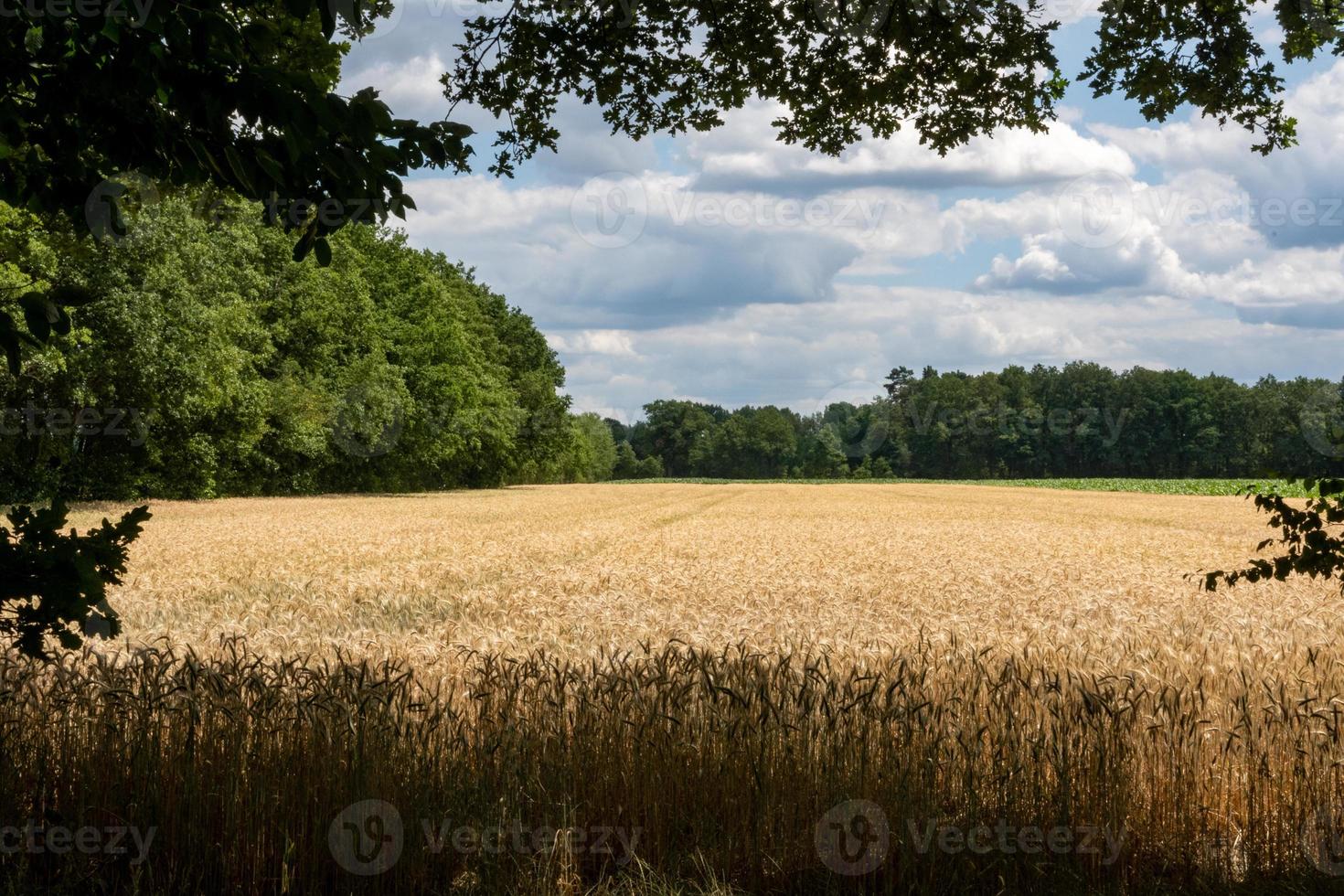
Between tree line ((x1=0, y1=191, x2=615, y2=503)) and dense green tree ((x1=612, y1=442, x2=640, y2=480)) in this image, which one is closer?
tree line ((x1=0, y1=191, x2=615, y2=503))

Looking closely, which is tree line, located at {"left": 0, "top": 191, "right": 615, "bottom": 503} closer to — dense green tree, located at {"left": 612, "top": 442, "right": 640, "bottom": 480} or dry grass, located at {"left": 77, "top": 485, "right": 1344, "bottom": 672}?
dry grass, located at {"left": 77, "top": 485, "right": 1344, "bottom": 672}

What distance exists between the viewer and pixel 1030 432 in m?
159

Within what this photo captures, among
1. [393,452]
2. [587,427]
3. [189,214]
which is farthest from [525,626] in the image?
[587,427]

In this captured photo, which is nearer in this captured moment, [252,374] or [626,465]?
[252,374]

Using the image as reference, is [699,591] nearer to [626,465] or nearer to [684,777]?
[684,777]

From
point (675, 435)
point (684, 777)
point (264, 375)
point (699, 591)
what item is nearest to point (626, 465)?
point (675, 435)

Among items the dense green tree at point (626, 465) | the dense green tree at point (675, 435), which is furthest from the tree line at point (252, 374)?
the dense green tree at point (675, 435)

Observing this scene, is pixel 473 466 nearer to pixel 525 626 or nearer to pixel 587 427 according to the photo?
pixel 525 626

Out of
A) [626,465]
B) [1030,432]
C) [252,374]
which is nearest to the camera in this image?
[252,374]

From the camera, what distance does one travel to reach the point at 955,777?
6.24 meters

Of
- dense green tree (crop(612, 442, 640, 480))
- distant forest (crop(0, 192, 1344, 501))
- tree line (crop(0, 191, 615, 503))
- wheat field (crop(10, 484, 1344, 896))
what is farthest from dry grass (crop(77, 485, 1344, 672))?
dense green tree (crop(612, 442, 640, 480))

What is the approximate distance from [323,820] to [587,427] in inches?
5769

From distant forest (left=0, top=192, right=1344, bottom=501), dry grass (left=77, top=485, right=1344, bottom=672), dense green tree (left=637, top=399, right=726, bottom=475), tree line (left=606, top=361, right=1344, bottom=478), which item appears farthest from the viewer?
dense green tree (left=637, top=399, right=726, bottom=475)

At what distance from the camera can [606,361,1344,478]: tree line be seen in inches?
5866
